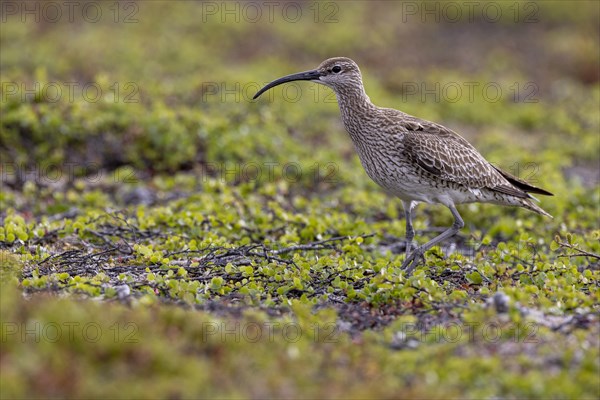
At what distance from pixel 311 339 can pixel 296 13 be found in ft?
62.7

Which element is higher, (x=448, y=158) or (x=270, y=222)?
(x=448, y=158)

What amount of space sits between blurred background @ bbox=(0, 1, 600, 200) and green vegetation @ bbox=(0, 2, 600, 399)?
63 mm

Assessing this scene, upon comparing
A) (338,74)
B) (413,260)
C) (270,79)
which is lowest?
(413,260)

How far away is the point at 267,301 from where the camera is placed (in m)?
7.16

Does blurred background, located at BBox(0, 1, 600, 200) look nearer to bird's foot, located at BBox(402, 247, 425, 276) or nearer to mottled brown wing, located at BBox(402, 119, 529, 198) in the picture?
mottled brown wing, located at BBox(402, 119, 529, 198)

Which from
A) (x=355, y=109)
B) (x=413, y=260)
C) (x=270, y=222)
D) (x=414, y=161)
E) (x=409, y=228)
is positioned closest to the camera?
(x=413, y=260)

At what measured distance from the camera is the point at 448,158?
916 cm

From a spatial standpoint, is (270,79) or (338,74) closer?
(338,74)

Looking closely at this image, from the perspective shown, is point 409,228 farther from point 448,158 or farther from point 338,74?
point 338,74

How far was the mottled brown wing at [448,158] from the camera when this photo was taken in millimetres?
8930

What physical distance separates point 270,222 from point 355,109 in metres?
1.89

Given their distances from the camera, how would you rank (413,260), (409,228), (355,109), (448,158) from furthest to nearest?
1. (409,228)
2. (355,109)
3. (448,158)
4. (413,260)

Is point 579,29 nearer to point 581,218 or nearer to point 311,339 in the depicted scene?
point 581,218

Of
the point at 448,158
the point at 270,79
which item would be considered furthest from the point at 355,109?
the point at 270,79
